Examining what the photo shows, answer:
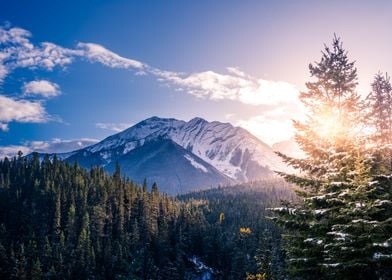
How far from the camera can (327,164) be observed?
66.0 ft

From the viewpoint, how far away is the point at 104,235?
13475 cm

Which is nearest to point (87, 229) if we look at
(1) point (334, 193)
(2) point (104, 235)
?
(2) point (104, 235)

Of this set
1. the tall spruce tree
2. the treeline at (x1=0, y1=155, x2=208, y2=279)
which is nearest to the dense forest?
the treeline at (x1=0, y1=155, x2=208, y2=279)

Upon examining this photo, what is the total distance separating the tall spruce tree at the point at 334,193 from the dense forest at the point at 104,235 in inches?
3180

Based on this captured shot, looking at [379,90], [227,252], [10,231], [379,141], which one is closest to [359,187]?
[379,141]

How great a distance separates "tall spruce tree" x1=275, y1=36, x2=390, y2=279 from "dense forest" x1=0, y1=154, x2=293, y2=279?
3180 inches

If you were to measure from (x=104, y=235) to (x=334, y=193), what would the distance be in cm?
12831

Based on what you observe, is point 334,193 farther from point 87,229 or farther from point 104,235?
point 104,235

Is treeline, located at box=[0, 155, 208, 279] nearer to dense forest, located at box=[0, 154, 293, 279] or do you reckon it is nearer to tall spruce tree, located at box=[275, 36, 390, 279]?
dense forest, located at box=[0, 154, 293, 279]

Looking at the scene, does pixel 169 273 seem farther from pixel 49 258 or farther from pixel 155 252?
pixel 49 258

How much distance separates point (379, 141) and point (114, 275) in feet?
350

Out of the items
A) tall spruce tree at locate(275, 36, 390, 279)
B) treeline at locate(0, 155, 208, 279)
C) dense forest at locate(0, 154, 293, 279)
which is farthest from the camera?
dense forest at locate(0, 154, 293, 279)

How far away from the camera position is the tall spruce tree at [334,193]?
15141 millimetres

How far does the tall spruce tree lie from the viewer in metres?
15.1
